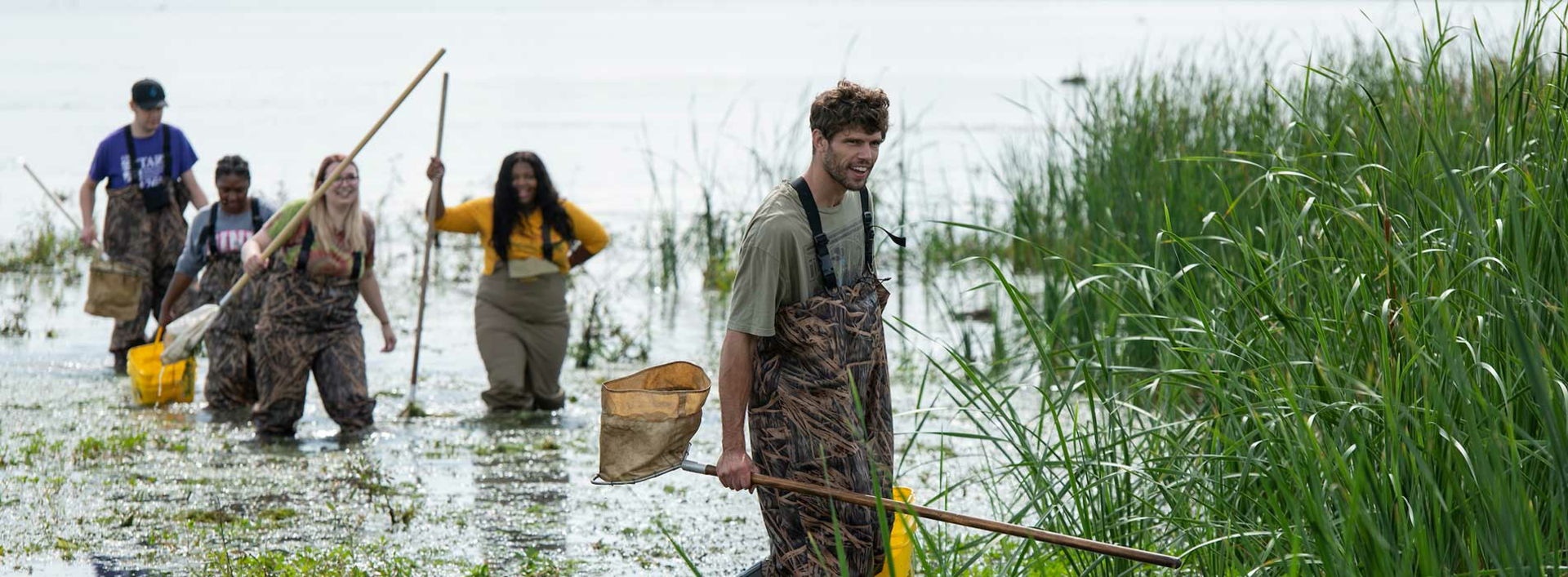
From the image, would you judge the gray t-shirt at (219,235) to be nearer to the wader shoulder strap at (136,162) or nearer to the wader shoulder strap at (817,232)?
the wader shoulder strap at (136,162)

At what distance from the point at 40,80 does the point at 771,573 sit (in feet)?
128

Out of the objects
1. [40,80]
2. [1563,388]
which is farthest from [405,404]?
[40,80]

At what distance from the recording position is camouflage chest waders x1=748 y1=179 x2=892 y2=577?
445 centimetres

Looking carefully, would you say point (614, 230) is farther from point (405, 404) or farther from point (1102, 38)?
point (1102, 38)

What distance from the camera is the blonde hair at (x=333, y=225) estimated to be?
830 centimetres

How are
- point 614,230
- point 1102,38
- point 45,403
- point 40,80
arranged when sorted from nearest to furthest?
point 45,403, point 614,230, point 40,80, point 1102,38

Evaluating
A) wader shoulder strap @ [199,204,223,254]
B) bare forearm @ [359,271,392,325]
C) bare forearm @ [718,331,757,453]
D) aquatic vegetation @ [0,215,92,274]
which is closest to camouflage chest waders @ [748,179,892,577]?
bare forearm @ [718,331,757,453]

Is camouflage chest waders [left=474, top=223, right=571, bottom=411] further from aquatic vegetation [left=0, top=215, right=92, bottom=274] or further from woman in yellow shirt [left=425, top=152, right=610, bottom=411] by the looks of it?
aquatic vegetation [left=0, top=215, right=92, bottom=274]

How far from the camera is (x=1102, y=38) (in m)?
62.2

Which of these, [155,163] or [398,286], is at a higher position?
[155,163]

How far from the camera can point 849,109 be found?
170 inches

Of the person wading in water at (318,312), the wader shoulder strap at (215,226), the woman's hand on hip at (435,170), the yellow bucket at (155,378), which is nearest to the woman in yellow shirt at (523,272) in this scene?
the woman's hand on hip at (435,170)

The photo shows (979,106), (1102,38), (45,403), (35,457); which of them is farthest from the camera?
(1102,38)

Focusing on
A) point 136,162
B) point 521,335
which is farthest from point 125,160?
point 521,335
